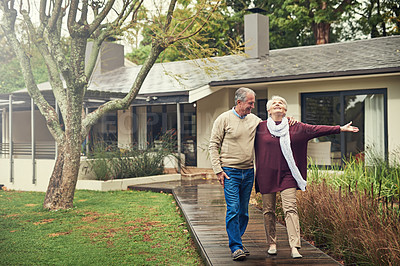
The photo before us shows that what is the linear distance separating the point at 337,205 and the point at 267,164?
1.43 m

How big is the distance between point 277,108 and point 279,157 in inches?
20.9

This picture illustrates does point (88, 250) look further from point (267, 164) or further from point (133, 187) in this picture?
point (133, 187)

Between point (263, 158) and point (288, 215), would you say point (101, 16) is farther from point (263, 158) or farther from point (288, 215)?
point (288, 215)

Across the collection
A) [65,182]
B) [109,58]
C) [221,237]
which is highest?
[109,58]

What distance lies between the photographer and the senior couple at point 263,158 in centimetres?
486

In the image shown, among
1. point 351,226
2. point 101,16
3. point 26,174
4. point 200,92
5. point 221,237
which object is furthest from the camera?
point 200,92

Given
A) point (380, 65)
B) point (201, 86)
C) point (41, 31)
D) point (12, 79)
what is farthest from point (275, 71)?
point (12, 79)

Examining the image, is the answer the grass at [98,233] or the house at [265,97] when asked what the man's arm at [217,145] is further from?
the house at [265,97]

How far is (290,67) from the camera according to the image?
1422cm

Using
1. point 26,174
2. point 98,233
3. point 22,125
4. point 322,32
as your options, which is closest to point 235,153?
point 98,233

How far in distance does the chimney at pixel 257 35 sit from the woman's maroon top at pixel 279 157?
12.4 m

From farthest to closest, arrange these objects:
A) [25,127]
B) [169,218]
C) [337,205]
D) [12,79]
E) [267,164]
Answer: [12,79] → [25,127] → [169,218] → [337,205] → [267,164]

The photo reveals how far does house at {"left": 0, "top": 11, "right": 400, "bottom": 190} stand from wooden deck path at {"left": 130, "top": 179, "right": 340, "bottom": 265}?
2.84 m

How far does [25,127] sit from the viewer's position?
2102cm
